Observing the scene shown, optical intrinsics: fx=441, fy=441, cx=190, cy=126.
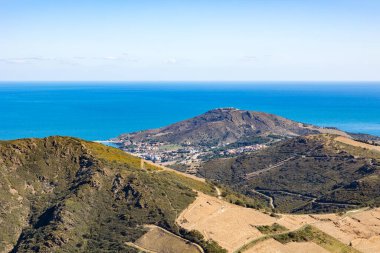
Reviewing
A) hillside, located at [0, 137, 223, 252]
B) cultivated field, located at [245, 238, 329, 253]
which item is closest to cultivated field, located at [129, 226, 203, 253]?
hillside, located at [0, 137, 223, 252]

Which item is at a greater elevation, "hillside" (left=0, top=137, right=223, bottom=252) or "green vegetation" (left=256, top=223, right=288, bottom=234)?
"hillside" (left=0, top=137, right=223, bottom=252)

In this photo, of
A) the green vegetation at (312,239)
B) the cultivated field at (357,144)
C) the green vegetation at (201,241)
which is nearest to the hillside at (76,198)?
the green vegetation at (201,241)

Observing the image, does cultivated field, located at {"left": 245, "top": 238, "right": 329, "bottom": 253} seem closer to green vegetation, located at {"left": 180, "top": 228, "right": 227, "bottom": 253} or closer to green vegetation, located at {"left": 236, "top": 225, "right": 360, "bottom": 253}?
green vegetation, located at {"left": 236, "top": 225, "right": 360, "bottom": 253}

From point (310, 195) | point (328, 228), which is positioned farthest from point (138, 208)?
point (310, 195)

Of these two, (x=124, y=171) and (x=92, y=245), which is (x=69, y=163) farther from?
(x=92, y=245)

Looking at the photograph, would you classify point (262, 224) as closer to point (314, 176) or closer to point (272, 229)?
point (272, 229)

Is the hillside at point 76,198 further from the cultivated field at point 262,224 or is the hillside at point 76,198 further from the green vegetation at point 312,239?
the green vegetation at point 312,239

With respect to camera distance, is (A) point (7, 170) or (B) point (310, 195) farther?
(B) point (310, 195)
